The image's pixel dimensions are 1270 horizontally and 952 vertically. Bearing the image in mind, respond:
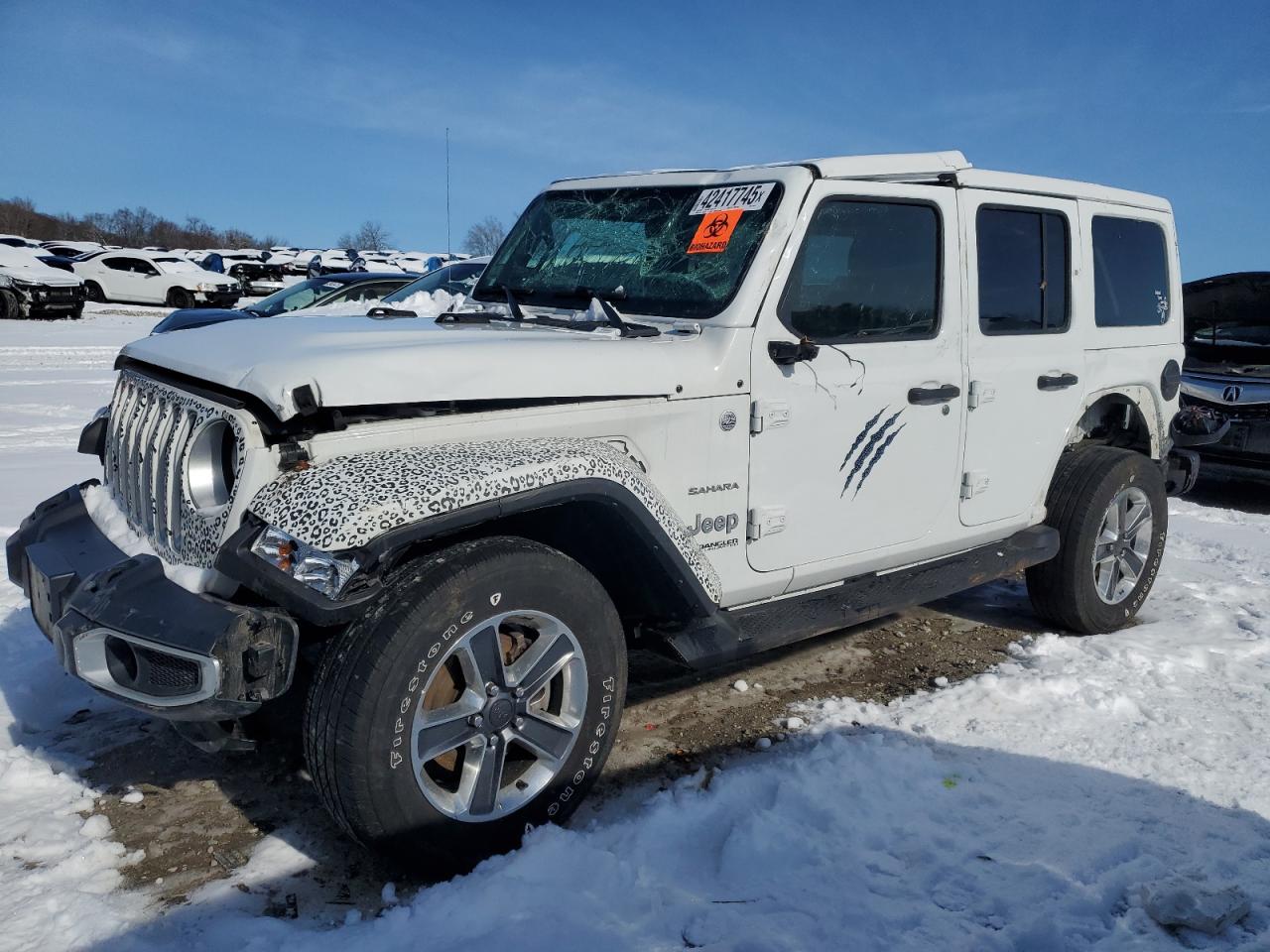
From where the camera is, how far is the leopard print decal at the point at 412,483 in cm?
239

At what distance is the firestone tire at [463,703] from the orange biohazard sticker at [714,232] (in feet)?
4.38

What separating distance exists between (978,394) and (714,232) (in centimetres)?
131

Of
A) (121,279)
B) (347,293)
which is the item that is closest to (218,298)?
(121,279)

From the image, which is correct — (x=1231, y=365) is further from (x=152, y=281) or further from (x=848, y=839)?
(x=152, y=281)

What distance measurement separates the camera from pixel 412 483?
2.50 metres

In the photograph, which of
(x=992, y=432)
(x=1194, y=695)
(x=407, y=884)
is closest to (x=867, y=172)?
(x=992, y=432)

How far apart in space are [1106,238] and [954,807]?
2.94m

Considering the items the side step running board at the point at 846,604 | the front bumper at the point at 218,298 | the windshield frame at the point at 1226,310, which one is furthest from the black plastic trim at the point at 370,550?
the front bumper at the point at 218,298

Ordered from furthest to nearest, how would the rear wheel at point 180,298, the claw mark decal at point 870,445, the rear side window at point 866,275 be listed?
the rear wheel at point 180,298 → the claw mark decal at point 870,445 → the rear side window at point 866,275

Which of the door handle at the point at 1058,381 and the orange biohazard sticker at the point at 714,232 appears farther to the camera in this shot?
the door handle at the point at 1058,381

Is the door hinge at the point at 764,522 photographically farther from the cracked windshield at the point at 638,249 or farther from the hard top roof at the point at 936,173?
the hard top roof at the point at 936,173

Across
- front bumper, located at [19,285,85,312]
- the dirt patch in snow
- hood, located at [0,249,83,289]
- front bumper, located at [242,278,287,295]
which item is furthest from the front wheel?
the dirt patch in snow

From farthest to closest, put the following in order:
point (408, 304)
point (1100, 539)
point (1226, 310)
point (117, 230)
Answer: point (117, 230) < point (408, 304) < point (1226, 310) < point (1100, 539)

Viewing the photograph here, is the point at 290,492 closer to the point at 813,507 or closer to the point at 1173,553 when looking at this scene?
the point at 813,507
